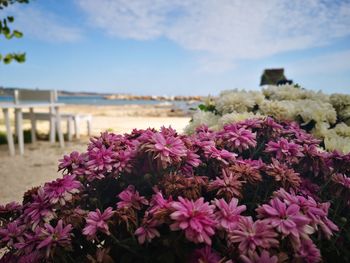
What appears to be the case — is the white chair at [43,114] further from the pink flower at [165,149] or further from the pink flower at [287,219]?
the pink flower at [287,219]

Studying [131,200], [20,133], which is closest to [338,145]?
[131,200]

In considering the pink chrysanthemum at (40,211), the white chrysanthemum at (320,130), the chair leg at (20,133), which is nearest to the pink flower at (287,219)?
the pink chrysanthemum at (40,211)

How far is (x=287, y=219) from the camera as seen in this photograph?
1042 mm

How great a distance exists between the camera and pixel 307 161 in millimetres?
1646

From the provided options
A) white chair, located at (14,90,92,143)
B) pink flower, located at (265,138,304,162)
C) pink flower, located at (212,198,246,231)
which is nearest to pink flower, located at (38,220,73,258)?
pink flower, located at (212,198,246,231)

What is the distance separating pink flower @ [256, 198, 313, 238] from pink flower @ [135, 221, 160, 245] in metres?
0.35

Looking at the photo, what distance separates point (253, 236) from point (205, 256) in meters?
0.17

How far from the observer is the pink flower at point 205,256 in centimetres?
106

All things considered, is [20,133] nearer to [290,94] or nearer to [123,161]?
[290,94]

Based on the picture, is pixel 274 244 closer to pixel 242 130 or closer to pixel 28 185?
pixel 242 130

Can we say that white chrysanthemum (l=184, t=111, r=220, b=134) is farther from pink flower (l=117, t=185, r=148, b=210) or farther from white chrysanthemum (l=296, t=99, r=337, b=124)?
pink flower (l=117, t=185, r=148, b=210)

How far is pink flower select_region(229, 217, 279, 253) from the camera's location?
988 millimetres

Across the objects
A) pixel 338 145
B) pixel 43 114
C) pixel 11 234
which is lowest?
pixel 43 114

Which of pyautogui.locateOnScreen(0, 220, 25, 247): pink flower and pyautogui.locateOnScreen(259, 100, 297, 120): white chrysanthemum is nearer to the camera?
pyautogui.locateOnScreen(0, 220, 25, 247): pink flower
